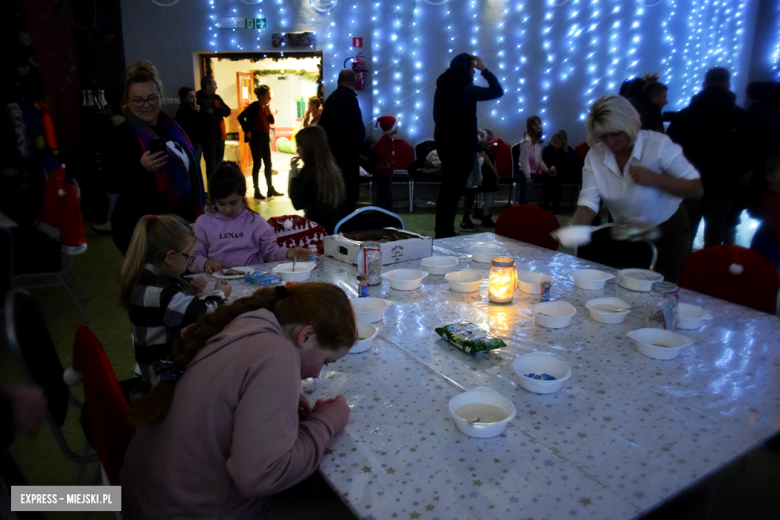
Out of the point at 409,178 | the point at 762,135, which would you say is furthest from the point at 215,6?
the point at 762,135

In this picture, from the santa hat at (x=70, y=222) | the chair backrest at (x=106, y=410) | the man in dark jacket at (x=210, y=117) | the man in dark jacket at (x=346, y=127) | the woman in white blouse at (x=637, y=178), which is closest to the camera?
the chair backrest at (x=106, y=410)

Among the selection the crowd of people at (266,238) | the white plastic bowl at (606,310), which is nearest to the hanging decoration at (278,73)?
the crowd of people at (266,238)

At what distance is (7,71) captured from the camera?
4.08m

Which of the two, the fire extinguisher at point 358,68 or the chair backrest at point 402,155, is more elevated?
the fire extinguisher at point 358,68

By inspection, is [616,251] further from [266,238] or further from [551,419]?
[266,238]

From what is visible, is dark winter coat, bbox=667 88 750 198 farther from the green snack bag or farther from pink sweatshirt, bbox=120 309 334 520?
pink sweatshirt, bbox=120 309 334 520

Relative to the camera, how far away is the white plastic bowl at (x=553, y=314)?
1.59 m

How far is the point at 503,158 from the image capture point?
7605 mm

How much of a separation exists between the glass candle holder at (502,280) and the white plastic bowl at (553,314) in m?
0.12

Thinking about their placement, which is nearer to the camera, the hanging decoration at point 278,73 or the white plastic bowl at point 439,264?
the white plastic bowl at point 439,264

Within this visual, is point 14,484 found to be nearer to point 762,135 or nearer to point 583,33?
point 762,135

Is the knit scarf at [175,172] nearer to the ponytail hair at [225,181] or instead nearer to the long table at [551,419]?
the ponytail hair at [225,181]

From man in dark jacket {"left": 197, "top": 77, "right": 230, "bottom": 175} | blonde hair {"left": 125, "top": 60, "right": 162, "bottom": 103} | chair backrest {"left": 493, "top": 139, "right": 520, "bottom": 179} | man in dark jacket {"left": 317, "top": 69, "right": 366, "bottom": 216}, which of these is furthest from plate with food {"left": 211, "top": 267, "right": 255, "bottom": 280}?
chair backrest {"left": 493, "top": 139, "right": 520, "bottom": 179}

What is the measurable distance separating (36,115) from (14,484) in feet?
16.6
